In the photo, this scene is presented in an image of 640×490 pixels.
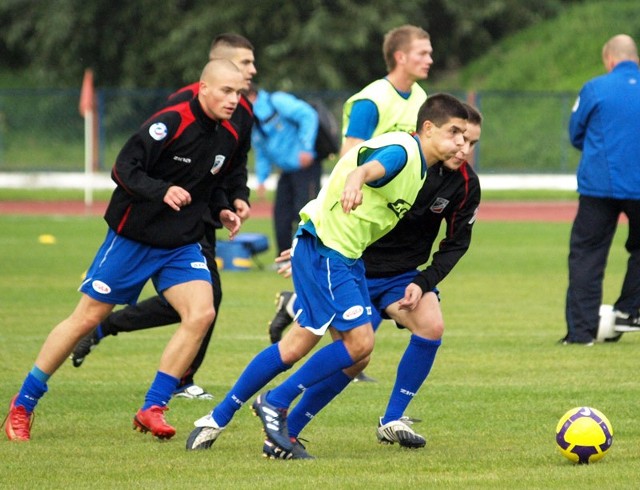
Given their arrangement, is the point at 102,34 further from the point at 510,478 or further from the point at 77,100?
the point at 510,478

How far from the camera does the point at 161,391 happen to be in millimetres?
6770

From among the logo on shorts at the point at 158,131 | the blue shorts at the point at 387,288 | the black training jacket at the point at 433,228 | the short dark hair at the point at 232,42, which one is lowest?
the blue shorts at the point at 387,288

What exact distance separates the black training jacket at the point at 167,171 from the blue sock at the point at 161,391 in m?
0.69

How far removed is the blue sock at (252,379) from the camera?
6.36 m

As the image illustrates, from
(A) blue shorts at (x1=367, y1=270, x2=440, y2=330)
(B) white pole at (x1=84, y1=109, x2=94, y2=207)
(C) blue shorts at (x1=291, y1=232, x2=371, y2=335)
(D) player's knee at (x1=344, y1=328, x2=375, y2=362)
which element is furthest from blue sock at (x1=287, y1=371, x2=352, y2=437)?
(B) white pole at (x1=84, y1=109, x2=94, y2=207)

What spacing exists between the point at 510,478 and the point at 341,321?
3.60ft

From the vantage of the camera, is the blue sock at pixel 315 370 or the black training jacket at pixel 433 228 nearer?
the blue sock at pixel 315 370

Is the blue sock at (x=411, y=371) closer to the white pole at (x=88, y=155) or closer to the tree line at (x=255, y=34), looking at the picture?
the white pole at (x=88, y=155)

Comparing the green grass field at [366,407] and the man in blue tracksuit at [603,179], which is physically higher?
the man in blue tracksuit at [603,179]

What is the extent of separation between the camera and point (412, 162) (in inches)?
243

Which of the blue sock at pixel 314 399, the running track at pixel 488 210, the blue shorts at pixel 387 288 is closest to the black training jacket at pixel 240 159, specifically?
the blue shorts at pixel 387 288

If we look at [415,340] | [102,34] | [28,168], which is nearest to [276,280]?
[415,340]

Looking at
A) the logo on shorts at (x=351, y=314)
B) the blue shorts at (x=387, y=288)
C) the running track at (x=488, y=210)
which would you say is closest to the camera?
the logo on shorts at (x=351, y=314)

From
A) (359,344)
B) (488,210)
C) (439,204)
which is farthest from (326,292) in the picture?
(488,210)
